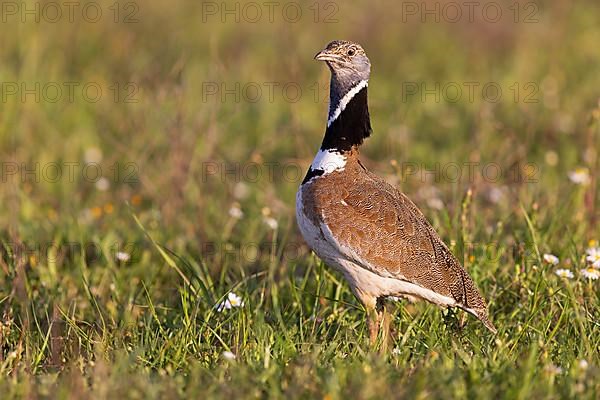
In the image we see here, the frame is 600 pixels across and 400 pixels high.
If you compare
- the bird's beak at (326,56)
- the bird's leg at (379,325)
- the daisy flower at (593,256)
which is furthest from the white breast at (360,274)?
the daisy flower at (593,256)

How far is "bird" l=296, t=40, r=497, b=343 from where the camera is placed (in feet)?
14.9

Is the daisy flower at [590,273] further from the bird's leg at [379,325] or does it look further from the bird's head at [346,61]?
the bird's head at [346,61]

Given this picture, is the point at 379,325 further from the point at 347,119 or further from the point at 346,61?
the point at 346,61

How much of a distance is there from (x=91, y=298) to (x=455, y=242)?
82.1 inches

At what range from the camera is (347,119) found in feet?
16.0

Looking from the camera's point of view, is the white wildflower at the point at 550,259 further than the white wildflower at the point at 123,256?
No

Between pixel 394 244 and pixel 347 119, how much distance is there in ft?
2.45

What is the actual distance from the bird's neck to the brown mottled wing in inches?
9.4

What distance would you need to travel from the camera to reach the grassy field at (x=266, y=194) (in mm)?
4047

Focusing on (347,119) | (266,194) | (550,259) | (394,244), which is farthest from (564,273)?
(266,194)

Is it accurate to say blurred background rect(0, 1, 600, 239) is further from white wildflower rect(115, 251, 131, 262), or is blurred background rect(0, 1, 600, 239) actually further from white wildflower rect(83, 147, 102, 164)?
white wildflower rect(115, 251, 131, 262)

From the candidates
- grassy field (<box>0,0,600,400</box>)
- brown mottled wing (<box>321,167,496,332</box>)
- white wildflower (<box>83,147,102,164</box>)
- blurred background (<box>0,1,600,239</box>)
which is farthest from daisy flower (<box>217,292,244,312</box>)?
white wildflower (<box>83,147,102,164</box>)

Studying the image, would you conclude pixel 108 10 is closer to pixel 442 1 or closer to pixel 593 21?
pixel 442 1

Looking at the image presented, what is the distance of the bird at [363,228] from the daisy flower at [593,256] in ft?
2.54
